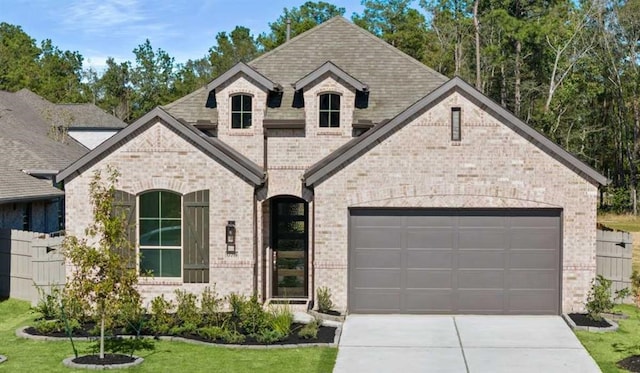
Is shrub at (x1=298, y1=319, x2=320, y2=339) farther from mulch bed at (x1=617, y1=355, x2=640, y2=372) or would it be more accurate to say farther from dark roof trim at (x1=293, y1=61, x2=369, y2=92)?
dark roof trim at (x1=293, y1=61, x2=369, y2=92)

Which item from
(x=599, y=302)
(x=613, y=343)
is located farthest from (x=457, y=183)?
(x=613, y=343)

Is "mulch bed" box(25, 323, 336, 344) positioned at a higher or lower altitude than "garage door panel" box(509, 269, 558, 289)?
lower

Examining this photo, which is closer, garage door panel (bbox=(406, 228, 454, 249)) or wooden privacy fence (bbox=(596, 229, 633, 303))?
garage door panel (bbox=(406, 228, 454, 249))

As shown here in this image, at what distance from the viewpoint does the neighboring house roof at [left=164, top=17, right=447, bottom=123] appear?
67.9 ft

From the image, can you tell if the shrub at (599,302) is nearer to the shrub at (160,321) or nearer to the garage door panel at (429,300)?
the garage door panel at (429,300)

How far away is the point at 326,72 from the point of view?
1989cm

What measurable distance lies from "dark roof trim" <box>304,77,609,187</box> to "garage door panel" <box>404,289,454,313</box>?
3.50 metres

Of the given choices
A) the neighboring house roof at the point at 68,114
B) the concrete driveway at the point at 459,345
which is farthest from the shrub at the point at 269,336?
the neighboring house roof at the point at 68,114

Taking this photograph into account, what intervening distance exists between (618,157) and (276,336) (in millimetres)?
49992

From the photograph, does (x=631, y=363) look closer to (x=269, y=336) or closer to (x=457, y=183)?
(x=457, y=183)

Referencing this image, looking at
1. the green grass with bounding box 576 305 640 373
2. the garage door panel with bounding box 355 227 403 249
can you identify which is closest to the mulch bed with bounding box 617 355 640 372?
the green grass with bounding box 576 305 640 373

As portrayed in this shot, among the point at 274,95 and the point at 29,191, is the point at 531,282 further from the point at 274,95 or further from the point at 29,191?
the point at 29,191

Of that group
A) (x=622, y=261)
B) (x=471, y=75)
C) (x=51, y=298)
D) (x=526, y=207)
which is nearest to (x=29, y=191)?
(x=51, y=298)

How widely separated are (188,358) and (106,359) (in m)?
1.43
